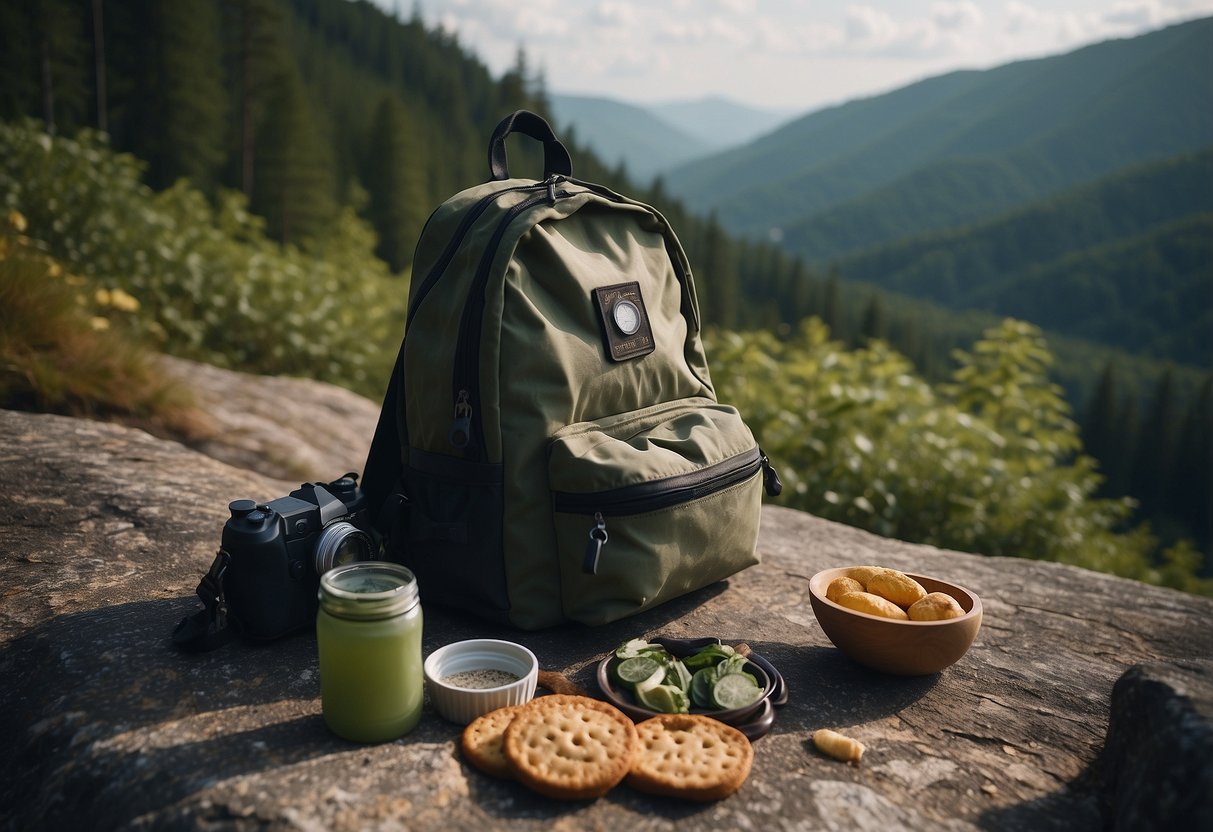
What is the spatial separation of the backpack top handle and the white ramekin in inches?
61.9

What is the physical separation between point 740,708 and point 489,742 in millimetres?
626

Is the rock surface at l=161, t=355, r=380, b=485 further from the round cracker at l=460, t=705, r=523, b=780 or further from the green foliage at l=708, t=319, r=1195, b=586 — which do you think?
the round cracker at l=460, t=705, r=523, b=780

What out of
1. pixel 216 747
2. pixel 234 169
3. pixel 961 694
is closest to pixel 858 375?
pixel 961 694

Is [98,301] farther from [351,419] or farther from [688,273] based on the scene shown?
[688,273]

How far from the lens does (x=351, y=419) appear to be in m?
6.46

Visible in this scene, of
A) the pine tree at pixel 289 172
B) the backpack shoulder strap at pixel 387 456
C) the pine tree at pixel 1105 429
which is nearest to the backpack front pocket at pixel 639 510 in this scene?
the backpack shoulder strap at pixel 387 456

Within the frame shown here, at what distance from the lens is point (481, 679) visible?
6.81ft

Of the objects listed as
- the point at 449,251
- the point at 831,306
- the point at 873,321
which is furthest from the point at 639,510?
the point at 831,306

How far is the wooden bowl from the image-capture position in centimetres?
217

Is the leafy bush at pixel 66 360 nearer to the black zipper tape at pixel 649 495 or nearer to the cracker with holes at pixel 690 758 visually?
the black zipper tape at pixel 649 495

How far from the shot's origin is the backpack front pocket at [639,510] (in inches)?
94.8

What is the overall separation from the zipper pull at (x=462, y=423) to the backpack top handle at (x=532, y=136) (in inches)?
33.3

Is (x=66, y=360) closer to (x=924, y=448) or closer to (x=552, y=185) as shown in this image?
(x=552, y=185)

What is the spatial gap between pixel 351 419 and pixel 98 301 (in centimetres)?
190
